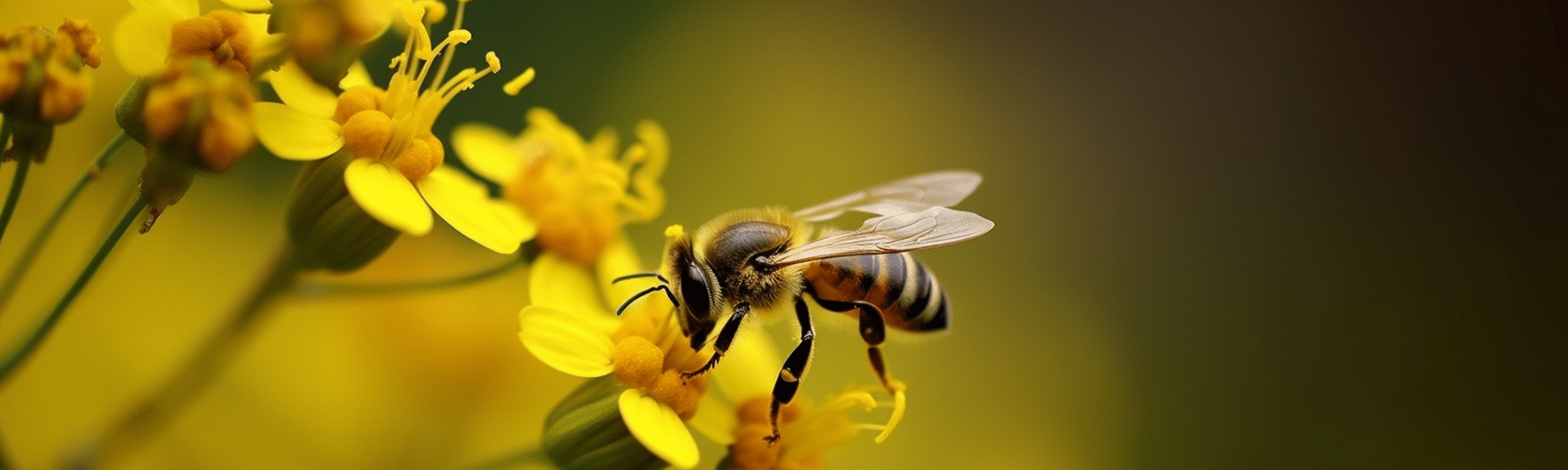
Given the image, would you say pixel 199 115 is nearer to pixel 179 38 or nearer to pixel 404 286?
pixel 179 38

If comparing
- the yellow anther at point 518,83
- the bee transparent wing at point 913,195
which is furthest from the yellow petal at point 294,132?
the bee transparent wing at point 913,195

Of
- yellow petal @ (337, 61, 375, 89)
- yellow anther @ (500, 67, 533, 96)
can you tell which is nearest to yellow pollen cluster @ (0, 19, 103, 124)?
yellow petal @ (337, 61, 375, 89)

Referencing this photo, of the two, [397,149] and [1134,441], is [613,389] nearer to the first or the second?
[397,149]

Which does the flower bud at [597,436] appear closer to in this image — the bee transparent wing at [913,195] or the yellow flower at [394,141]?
the yellow flower at [394,141]

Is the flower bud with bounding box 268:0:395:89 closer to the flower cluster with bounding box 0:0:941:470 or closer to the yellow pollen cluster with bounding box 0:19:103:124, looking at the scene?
the flower cluster with bounding box 0:0:941:470

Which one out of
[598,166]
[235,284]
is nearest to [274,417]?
[235,284]

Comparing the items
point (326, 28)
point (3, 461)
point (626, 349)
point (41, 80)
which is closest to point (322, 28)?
point (326, 28)

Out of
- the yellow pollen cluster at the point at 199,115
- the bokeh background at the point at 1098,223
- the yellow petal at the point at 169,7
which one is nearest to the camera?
the yellow pollen cluster at the point at 199,115
